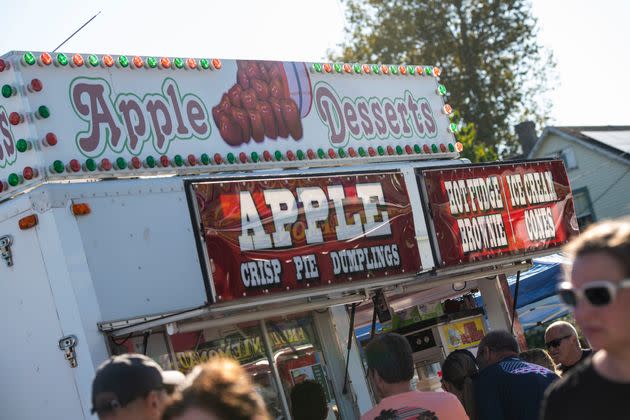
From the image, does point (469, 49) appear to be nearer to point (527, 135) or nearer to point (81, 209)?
point (527, 135)

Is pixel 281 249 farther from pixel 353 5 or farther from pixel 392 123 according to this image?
pixel 353 5

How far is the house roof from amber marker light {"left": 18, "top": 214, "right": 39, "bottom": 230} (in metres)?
33.3

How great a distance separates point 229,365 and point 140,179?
188 inches

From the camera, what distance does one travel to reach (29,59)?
7238mm

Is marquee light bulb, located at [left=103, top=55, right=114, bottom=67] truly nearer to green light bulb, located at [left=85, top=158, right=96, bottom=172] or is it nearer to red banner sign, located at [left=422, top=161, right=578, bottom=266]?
green light bulb, located at [left=85, top=158, right=96, bottom=172]

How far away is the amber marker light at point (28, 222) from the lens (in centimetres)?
699

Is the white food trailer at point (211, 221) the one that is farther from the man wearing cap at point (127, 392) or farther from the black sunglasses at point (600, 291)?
the black sunglasses at point (600, 291)

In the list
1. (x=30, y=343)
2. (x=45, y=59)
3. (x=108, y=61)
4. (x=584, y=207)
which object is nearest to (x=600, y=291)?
(x=30, y=343)

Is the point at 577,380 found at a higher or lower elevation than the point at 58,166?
lower

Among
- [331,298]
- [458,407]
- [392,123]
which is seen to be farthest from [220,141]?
[458,407]

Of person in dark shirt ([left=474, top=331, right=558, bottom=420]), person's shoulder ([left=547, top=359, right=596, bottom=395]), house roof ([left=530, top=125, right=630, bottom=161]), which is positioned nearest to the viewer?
person's shoulder ([left=547, top=359, right=596, bottom=395])

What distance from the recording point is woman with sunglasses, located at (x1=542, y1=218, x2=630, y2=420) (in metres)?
2.86

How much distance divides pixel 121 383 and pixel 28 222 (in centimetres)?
351

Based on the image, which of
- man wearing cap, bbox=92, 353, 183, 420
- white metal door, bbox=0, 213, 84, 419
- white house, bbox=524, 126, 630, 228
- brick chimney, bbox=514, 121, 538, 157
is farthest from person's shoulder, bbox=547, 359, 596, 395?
brick chimney, bbox=514, 121, 538, 157
